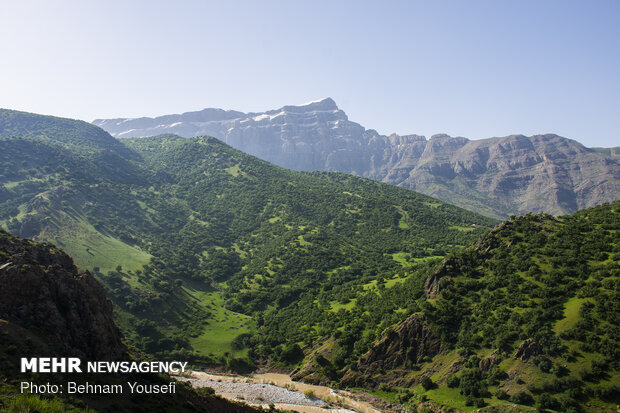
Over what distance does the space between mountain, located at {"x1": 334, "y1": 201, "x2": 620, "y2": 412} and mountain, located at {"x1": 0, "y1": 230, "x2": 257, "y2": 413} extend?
139 ft

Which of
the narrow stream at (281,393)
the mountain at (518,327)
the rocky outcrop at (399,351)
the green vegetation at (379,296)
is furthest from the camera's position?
the rocky outcrop at (399,351)

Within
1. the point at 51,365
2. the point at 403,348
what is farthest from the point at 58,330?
the point at 403,348

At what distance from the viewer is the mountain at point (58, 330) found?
1422 inches

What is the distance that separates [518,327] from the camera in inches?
2926

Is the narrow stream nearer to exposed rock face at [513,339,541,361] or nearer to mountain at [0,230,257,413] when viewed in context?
mountain at [0,230,257,413]

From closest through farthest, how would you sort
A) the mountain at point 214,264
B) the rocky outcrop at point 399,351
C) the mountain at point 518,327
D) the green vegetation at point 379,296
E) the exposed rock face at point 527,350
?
the mountain at point 518,327, the green vegetation at point 379,296, the exposed rock face at point 527,350, the rocky outcrop at point 399,351, the mountain at point 214,264

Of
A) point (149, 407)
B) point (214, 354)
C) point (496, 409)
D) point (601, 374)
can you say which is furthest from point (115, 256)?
point (601, 374)

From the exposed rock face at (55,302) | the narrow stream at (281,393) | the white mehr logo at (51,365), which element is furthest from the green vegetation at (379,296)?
the white mehr logo at (51,365)

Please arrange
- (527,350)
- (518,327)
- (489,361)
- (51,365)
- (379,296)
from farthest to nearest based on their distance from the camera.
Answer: (379,296)
(518,327)
(489,361)
(527,350)
(51,365)

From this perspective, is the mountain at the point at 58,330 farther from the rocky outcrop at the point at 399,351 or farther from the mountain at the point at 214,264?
the mountain at the point at 214,264

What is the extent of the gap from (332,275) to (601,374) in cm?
9714

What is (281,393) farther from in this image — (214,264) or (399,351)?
(214,264)

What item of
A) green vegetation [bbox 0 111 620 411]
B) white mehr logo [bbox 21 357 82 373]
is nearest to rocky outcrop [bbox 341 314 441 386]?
green vegetation [bbox 0 111 620 411]

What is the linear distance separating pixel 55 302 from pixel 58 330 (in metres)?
4.75
